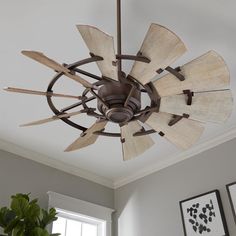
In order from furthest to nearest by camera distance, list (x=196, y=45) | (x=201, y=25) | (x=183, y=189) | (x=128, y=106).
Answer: (x=183, y=189), (x=196, y=45), (x=201, y=25), (x=128, y=106)

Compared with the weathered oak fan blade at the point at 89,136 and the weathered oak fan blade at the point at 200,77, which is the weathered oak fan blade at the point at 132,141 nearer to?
the weathered oak fan blade at the point at 89,136

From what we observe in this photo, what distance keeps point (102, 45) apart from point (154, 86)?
0.38m

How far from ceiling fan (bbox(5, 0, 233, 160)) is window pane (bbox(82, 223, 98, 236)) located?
5.93 feet

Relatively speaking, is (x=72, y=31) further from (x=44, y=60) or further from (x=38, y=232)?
(x=38, y=232)

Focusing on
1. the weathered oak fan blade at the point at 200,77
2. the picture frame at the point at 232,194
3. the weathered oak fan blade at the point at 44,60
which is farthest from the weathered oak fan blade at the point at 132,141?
the picture frame at the point at 232,194

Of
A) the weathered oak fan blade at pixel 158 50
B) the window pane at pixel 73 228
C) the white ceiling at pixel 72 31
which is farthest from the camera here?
the window pane at pixel 73 228

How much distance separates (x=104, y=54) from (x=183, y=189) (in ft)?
6.82

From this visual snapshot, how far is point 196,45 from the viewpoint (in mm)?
2092

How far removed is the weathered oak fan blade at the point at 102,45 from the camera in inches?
52.6

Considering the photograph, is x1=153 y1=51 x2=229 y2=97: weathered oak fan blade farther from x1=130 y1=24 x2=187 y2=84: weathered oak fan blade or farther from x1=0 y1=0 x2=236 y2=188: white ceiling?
x1=0 y1=0 x2=236 y2=188: white ceiling

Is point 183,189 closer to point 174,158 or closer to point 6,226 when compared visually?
point 174,158

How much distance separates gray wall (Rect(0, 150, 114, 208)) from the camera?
2920 mm

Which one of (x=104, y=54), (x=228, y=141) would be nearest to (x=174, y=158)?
(x=228, y=141)

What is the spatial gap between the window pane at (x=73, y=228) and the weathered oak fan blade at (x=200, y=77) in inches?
86.4
